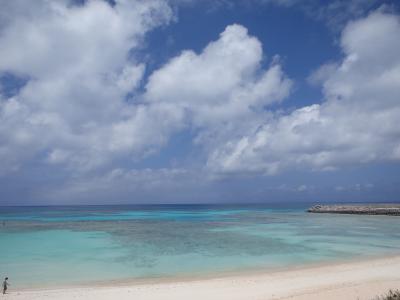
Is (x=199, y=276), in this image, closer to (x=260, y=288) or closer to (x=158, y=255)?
(x=260, y=288)

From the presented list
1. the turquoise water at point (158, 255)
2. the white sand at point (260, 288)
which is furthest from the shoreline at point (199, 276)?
the white sand at point (260, 288)

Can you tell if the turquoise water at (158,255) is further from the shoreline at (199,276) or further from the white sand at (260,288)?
the white sand at (260,288)

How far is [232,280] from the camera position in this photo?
15.3 m

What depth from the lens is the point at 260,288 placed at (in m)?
13.8

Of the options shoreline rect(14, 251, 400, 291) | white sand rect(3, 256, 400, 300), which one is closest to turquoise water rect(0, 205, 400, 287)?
shoreline rect(14, 251, 400, 291)

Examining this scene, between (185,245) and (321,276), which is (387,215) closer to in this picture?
(185,245)

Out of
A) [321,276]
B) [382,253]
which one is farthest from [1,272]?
[382,253]

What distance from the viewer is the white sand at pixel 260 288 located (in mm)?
12711

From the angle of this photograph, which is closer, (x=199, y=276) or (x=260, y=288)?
(x=260, y=288)

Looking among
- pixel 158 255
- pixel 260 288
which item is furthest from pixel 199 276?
pixel 158 255

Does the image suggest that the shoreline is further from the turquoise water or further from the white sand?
the white sand

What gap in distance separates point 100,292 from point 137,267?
514 centimetres

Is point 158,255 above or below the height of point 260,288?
above

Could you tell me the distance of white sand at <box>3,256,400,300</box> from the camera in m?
12.7
